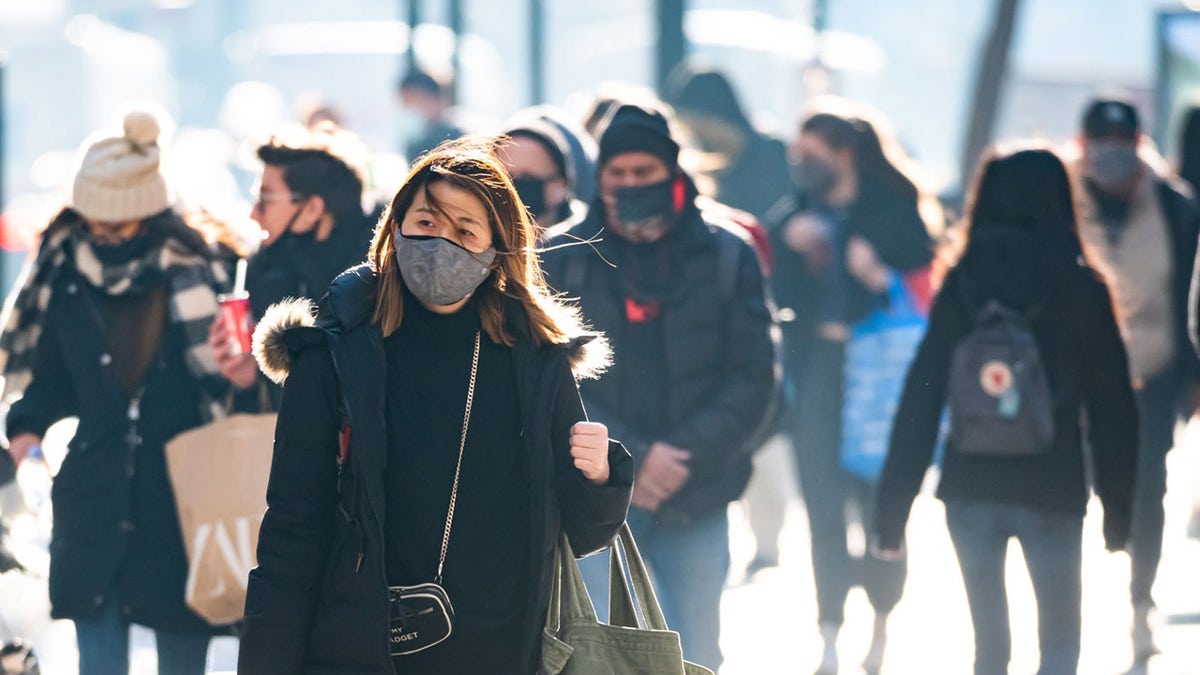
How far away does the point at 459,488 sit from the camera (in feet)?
13.3

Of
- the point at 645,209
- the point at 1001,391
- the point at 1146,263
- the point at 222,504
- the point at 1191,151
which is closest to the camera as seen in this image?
the point at 222,504

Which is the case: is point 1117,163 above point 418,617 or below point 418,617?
above

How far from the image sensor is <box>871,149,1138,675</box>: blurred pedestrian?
612 centimetres

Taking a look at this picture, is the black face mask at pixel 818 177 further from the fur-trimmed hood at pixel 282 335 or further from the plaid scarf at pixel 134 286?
the fur-trimmed hood at pixel 282 335

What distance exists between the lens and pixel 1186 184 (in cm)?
945

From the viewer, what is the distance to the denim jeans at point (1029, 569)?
6.15 metres

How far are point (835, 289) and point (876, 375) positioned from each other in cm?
40

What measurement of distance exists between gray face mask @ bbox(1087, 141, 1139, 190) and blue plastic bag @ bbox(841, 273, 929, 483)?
81cm

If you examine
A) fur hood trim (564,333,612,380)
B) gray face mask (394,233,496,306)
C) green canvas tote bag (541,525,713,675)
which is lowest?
green canvas tote bag (541,525,713,675)

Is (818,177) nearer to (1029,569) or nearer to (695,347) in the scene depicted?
(695,347)

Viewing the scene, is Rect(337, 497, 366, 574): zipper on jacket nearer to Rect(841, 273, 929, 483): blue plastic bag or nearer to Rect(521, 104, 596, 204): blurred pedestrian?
Rect(521, 104, 596, 204): blurred pedestrian

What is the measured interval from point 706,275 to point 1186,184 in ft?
12.0

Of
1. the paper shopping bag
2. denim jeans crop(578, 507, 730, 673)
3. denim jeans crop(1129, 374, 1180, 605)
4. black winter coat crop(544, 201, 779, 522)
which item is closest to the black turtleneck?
the paper shopping bag

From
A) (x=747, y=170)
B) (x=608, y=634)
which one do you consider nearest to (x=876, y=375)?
(x=747, y=170)
